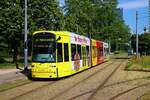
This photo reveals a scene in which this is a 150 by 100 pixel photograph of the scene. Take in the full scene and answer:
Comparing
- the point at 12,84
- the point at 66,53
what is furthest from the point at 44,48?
the point at 12,84

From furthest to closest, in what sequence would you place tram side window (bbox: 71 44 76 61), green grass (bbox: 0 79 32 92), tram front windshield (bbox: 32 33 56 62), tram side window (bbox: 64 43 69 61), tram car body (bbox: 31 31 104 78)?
tram side window (bbox: 71 44 76 61)
tram side window (bbox: 64 43 69 61)
tram front windshield (bbox: 32 33 56 62)
tram car body (bbox: 31 31 104 78)
green grass (bbox: 0 79 32 92)

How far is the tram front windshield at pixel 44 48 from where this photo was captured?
1039 inches

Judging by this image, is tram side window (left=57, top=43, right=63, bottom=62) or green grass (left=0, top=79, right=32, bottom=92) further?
tram side window (left=57, top=43, right=63, bottom=62)

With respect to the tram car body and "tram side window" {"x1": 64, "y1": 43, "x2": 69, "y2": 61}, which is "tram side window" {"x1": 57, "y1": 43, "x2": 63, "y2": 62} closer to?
the tram car body

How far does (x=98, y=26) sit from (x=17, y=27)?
62.7m

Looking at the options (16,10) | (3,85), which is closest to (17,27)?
(16,10)

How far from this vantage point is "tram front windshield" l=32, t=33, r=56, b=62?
26.4 m

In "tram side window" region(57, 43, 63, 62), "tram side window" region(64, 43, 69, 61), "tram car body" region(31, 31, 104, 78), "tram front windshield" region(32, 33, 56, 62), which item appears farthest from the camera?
"tram side window" region(64, 43, 69, 61)

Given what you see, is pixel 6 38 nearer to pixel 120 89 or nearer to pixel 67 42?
pixel 67 42

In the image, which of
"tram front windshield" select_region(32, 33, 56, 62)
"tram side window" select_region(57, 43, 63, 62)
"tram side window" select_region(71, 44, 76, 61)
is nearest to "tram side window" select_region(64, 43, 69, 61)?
"tram side window" select_region(57, 43, 63, 62)

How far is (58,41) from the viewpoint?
26688 mm

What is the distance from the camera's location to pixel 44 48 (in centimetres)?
2652

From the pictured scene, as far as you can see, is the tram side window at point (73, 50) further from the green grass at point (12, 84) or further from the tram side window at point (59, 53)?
the green grass at point (12, 84)

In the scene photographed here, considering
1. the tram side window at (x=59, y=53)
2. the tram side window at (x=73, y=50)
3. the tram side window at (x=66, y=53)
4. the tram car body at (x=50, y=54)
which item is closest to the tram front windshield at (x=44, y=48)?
the tram car body at (x=50, y=54)
